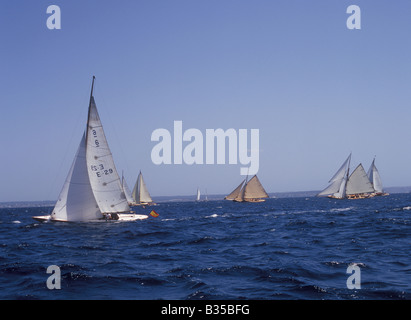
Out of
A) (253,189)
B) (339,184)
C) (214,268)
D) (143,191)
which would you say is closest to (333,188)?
(339,184)

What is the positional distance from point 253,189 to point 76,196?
3642 inches

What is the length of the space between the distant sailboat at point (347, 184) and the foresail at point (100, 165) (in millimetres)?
90436

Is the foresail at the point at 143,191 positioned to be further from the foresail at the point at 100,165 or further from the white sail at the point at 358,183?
the foresail at the point at 100,165

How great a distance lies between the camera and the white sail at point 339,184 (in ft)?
361

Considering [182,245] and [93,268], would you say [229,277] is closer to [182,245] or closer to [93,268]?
[93,268]

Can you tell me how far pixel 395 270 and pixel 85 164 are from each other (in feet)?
93.4

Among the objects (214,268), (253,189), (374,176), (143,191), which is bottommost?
(143,191)

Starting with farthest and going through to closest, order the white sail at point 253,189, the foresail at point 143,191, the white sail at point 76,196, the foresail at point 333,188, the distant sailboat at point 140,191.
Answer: the foresail at point 143,191 → the distant sailboat at point 140,191 → the white sail at point 253,189 → the foresail at point 333,188 → the white sail at point 76,196

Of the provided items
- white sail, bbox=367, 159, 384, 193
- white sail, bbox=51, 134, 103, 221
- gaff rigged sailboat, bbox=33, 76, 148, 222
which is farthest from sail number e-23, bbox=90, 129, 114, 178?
white sail, bbox=367, 159, 384, 193

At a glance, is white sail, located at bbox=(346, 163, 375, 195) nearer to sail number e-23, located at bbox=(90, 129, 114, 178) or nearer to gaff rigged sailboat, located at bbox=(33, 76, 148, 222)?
gaff rigged sailboat, located at bbox=(33, 76, 148, 222)

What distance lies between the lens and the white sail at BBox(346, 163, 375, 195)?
109000mm

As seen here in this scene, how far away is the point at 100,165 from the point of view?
35.1 m

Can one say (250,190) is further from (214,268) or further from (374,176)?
(214,268)

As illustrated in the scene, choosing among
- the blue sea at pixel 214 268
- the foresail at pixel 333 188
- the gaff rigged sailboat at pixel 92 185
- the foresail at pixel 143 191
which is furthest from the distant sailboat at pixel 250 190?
the blue sea at pixel 214 268
